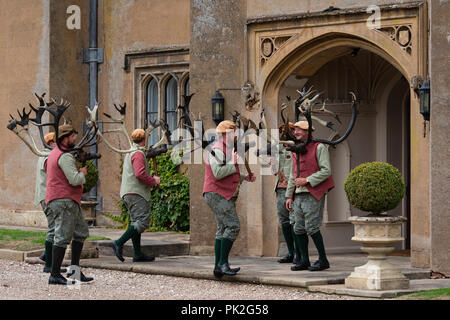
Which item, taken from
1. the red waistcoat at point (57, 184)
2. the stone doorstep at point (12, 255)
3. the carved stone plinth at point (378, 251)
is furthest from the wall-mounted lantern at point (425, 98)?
the stone doorstep at point (12, 255)

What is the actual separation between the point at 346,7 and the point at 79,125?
7.99m

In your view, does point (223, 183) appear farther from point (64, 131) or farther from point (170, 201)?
point (170, 201)

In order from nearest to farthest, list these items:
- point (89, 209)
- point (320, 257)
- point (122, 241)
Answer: point (320, 257) < point (122, 241) < point (89, 209)

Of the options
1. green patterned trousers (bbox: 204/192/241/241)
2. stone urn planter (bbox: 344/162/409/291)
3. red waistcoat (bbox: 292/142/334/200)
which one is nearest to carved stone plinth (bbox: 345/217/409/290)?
stone urn planter (bbox: 344/162/409/291)

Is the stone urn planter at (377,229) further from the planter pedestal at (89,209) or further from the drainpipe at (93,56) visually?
the drainpipe at (93,56)

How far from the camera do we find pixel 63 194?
11.5 meters

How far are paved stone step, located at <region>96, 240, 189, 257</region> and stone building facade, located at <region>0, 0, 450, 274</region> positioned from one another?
0.27m

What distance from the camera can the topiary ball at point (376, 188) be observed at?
10836mm

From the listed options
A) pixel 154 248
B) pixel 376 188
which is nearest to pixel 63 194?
pixel 376 188

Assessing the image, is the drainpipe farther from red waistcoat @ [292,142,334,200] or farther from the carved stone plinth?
the carved stone plinth

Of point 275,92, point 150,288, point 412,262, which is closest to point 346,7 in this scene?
point 275,92

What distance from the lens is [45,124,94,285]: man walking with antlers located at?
1150cm

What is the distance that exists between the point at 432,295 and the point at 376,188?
1320 millimetres

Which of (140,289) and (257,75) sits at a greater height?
(257,75)
